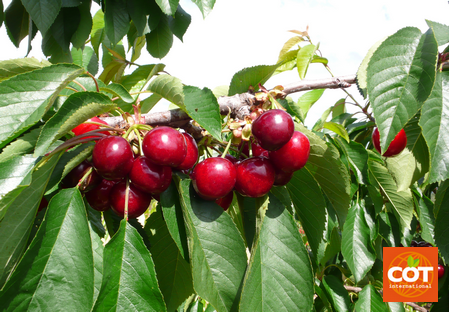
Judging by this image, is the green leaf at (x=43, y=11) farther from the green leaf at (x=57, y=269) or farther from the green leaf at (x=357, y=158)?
the green leaf at (x=357, y=158)

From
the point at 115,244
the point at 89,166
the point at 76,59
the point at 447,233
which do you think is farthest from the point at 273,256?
the point at 76,59

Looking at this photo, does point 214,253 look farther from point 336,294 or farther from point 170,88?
point 336,294

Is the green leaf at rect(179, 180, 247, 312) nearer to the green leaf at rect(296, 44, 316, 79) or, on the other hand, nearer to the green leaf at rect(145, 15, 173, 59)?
the green leaf at rect(296, 44, 316, 79)

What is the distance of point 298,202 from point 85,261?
23.1 inches

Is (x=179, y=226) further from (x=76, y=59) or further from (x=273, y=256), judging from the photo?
(x=76, y=59)

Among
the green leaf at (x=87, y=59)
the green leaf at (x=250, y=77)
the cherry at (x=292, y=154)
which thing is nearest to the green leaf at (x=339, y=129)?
the green leaf at (x=250, y=77)

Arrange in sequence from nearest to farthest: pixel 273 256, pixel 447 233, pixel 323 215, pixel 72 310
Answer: pixel 72 310 → pixel 273 256 → pixel 323 215 → pixel 447 233

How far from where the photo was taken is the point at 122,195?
0.72 meters

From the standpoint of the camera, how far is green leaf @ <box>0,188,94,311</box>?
22.4 inches

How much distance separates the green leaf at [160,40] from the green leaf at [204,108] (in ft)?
3.53

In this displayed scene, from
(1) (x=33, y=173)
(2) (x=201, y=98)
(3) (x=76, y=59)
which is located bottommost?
(1) (x=33, y=173)

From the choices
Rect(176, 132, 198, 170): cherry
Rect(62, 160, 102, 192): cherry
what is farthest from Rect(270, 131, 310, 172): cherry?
Rect(62, 160, 102, 192): cherry

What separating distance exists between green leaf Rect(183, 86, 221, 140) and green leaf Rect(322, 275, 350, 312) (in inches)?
58.1

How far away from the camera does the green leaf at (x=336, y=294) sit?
1.72 meters
